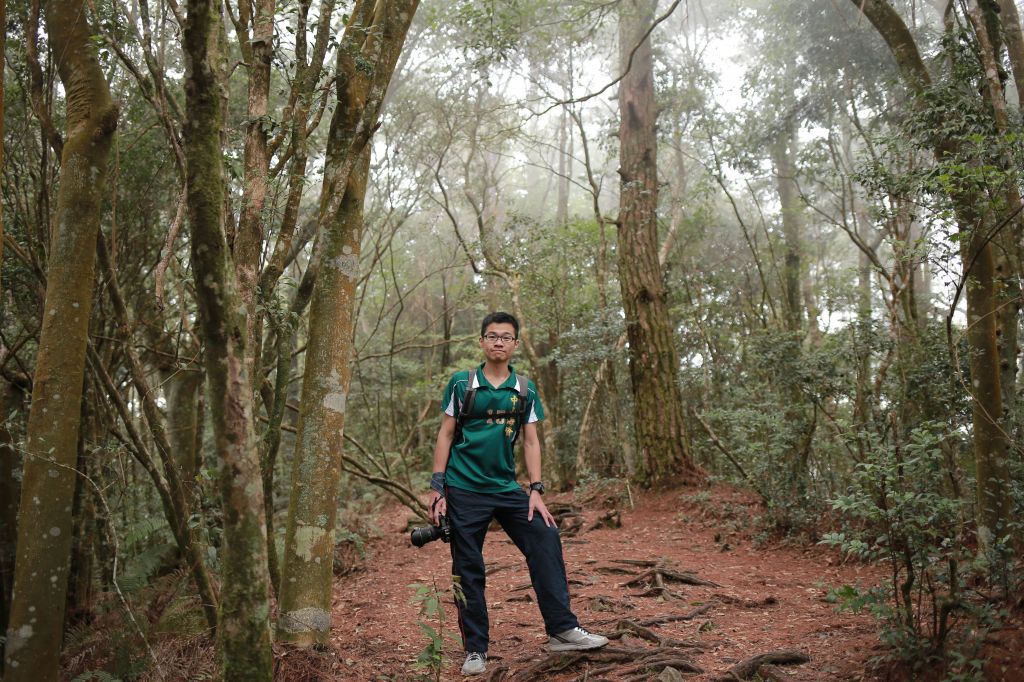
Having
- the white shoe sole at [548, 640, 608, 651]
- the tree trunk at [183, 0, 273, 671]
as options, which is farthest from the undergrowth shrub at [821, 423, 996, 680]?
the tree trunk at [183, 0, 273, 671]

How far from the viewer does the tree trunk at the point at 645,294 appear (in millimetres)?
10180

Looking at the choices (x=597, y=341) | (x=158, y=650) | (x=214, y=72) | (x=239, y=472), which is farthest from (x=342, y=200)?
(x=597, y=341)

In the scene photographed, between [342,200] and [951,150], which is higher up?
[951,150]

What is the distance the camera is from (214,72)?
2.61 meters

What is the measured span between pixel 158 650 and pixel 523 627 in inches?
93.5

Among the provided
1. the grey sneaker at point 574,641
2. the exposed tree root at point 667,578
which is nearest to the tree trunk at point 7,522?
the grey sneaker at point 574,641

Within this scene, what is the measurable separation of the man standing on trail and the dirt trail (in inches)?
10.1

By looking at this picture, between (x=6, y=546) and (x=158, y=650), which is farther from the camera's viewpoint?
(x=6, y=546)

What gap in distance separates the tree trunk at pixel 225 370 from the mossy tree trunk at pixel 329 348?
1.24m

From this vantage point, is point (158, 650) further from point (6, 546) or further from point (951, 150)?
point (951, 150)

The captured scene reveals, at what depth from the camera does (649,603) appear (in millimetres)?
5504

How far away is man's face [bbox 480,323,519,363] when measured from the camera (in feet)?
13.1

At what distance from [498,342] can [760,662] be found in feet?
7.21

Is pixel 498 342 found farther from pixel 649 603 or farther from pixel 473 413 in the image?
pixel 649 603
